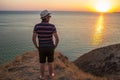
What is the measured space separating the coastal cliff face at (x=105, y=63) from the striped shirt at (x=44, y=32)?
221 inches

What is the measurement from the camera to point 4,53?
4131cm

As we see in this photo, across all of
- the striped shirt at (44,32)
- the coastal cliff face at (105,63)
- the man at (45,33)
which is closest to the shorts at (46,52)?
the man at (45,33)

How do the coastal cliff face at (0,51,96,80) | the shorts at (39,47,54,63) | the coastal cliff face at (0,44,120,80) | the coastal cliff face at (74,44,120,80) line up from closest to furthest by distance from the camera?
the shorts at (39,47,54,63) → the coastal cliff face at (0,51,96,80) → the coastal cliff face at (0,44,120,80) → the coastal cliff face at (74,44,120,80)

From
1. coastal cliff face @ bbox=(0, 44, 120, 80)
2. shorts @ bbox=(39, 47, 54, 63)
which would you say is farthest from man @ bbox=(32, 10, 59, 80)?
coastal cliff face @ bbox=(0, 44, 120, 80)

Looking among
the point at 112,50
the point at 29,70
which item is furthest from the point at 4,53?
the point at 29,70

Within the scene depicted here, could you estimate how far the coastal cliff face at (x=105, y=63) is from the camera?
14.8 meters

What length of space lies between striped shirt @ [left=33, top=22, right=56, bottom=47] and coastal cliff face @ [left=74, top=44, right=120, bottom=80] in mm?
5604

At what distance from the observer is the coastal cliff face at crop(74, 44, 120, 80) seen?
581 inches

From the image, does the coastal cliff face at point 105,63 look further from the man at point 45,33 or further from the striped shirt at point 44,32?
the striped shirt at point 44,32

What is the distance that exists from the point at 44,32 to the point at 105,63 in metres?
7.34

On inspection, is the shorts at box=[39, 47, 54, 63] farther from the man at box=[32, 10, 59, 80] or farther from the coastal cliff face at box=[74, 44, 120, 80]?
the coastal cliff face at box=[74, 44, 120, 80]

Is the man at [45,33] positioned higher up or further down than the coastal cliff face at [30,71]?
higher up

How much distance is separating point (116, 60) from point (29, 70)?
19.1 ft

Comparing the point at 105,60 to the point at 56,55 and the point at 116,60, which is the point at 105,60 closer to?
the point at 116,60
